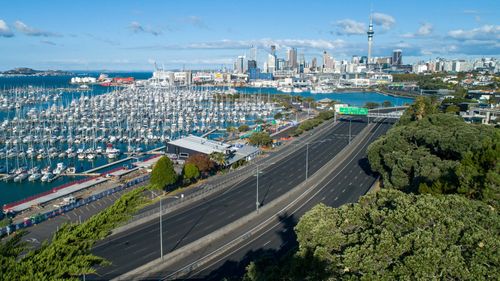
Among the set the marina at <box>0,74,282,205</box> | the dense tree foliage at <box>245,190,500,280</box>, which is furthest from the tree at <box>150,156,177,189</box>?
the dense tree foliage at <box>245,190,500,280</box>

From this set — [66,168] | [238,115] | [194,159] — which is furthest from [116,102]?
[194,159]

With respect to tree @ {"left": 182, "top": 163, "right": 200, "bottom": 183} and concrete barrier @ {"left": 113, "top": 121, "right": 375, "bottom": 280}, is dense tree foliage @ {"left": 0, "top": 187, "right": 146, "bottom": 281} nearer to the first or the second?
concrete barrier @ {"left": 113, "top": 121, "right": 375, "bottom": 280}

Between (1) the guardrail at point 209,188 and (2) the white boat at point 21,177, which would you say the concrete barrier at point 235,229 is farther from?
(2) the white boat at point 21,177

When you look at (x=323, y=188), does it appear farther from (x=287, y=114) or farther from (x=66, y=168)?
(x=287, y=114)

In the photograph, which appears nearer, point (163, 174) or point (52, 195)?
point (163, 174)

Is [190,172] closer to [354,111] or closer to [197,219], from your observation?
[197,219]

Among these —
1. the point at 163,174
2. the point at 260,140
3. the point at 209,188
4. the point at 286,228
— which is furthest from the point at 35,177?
the point at 286,228
